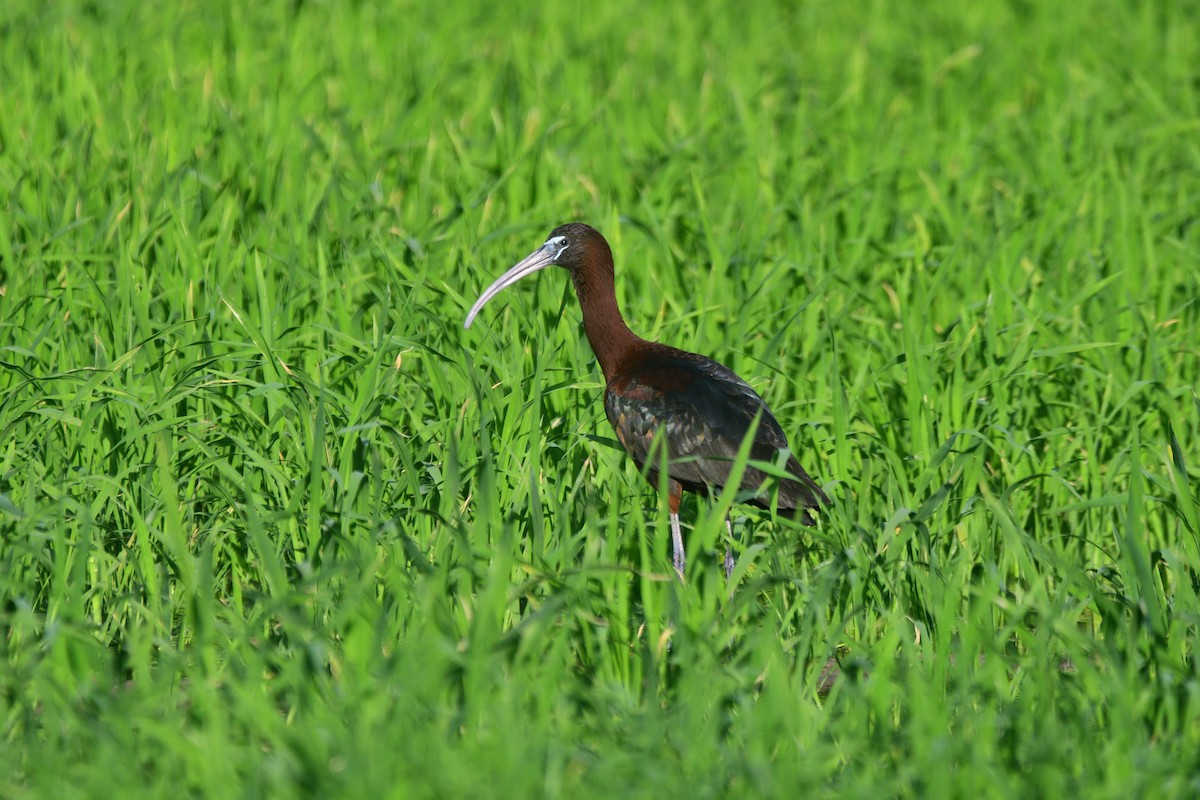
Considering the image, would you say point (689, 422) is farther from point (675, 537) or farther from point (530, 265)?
point (530, 265)

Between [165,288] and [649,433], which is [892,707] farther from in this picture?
[165,288]

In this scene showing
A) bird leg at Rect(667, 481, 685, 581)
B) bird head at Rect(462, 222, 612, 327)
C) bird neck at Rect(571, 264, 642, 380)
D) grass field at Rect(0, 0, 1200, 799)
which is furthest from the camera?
bird head at Rect(462, 222, 612, 327)

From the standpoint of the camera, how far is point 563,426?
4977 millimetres

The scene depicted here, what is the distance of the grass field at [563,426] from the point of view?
3.17 meters

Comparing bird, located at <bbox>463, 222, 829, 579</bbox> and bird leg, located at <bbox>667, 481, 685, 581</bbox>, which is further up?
bird, located at <bbox>463, 222, 829, 579</bbox>

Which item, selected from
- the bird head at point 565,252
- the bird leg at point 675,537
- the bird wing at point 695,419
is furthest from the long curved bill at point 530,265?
the bird leg at point 675,537

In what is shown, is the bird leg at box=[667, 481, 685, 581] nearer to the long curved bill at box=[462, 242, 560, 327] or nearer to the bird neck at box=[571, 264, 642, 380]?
the bird neck at box=[571, 264, 642, 380]

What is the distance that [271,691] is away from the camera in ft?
10.8

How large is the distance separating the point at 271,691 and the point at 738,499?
5.21ft

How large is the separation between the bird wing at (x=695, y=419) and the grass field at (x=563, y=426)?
6.8 inches

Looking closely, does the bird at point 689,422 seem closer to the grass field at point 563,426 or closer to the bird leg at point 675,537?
the bird leg at point 675,537

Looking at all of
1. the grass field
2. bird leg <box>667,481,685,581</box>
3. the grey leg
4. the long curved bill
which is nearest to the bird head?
the long curved bill

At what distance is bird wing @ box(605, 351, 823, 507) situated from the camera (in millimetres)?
4684

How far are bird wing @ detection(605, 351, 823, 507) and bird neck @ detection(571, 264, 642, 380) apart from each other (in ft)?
0.75
